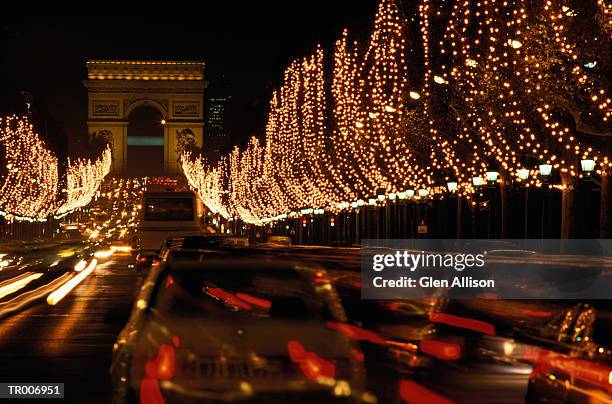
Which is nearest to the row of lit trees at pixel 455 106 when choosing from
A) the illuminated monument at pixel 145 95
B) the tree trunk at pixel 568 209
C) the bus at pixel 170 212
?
the tree trunk at pixel 568 209

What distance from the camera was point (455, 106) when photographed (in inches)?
A: 1426

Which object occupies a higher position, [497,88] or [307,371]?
[497,88]

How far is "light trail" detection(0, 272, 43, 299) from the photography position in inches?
A: 1031

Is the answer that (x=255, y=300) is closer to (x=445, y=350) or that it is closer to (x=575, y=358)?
(x=445, y=350)

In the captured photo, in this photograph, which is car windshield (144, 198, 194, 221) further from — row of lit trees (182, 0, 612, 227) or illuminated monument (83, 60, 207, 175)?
illuminated monument (83, 60, 207, 175)

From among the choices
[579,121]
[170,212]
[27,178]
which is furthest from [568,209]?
[27,178]

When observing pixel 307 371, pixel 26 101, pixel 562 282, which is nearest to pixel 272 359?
pixel 307 371

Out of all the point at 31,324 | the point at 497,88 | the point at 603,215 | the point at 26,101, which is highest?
the point at 26,101

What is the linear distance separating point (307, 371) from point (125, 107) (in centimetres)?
17219

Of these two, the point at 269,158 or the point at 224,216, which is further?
the point at 224,216

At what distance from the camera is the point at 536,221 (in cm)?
5462

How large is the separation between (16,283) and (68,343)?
39.8 ft

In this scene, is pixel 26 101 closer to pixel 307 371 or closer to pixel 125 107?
pixel 125 107

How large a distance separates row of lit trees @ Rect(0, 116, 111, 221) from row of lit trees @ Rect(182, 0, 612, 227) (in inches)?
826
